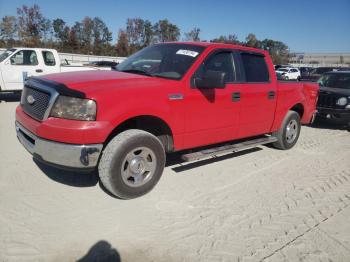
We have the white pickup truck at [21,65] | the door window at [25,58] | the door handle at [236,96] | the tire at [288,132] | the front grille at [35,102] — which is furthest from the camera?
the door window at [25,58]

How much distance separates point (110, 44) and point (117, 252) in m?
52.7

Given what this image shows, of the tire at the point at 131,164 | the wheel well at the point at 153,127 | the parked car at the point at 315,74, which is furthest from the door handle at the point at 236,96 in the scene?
the parked car at the point at 315,74

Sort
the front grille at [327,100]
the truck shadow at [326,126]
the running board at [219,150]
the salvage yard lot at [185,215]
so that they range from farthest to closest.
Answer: the truck shadow at [326,126]
the front grille at [327,100]
the running board at [219,150]
the salvage yard lot at [185,215]

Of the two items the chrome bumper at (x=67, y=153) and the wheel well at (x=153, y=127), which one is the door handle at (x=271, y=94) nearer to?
the wheel well at (x=153, y=127)

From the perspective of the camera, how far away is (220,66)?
488cm

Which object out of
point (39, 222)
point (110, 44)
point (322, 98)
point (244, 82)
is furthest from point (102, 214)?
point (110, 44)

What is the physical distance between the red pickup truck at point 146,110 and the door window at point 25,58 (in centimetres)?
765

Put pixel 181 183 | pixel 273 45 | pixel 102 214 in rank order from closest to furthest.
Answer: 1. pixel 102 214
2. pixel 181 183
3. pixel 273 45

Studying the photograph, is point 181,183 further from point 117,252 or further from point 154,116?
point 117,252

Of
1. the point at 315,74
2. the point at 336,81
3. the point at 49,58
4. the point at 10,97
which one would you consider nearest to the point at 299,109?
the point at 336,81

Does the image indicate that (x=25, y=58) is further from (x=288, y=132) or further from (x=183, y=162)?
(x=288, y=132)

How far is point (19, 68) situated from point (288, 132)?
933cm

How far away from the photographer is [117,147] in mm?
3643

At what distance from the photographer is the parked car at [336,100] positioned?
28.3 ft
